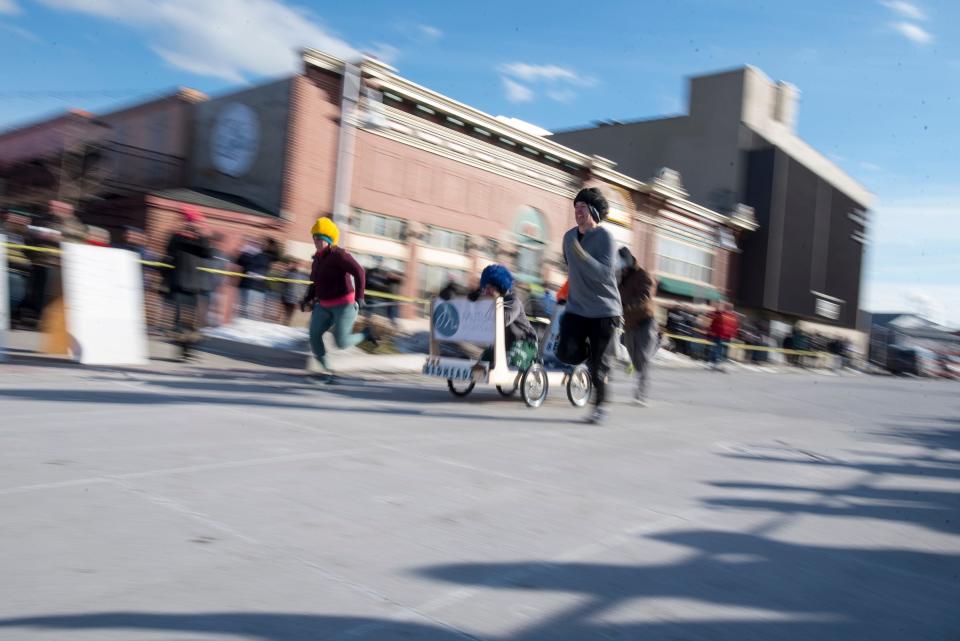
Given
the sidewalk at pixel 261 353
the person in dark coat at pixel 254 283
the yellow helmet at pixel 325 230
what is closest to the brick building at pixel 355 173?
the person in dark coat at pixel 254 283

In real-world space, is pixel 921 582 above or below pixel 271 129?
below

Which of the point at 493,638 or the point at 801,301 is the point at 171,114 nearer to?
the point at 493,638

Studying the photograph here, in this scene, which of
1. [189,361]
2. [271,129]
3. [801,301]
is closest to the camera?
[189,361]

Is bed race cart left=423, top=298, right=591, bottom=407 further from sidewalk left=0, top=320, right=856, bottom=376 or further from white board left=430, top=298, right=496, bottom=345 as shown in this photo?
sidewalk left=0, top=320, right=856, bottom=376

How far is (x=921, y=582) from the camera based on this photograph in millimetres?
3459

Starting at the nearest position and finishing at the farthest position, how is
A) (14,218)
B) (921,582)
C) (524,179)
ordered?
1. (921,582)
2. (14,218)
3. (524,179)

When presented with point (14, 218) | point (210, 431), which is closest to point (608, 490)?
point (210, 431)

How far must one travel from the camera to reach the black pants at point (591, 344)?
283 inches

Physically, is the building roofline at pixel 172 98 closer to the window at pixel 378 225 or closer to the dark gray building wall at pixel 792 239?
the window at pixel 378 225

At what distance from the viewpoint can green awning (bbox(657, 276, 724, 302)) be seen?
34125 millimetres

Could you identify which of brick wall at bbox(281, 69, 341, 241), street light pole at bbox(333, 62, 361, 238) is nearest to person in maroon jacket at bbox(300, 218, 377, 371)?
brick wall at bbox(281, 69, 341, 241)

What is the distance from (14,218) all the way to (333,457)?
9.02 meters

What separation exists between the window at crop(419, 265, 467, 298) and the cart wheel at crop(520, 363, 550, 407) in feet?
43.1

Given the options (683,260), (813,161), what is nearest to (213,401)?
(683,260)
